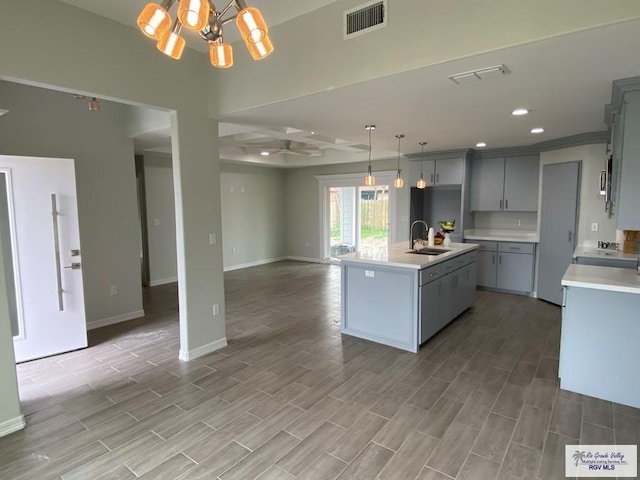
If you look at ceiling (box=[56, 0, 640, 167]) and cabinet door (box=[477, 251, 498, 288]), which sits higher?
ceiling (box=[56, 0, 640, 167])

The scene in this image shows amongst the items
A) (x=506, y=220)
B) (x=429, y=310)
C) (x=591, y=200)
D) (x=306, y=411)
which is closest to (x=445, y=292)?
(x=429, y=310)

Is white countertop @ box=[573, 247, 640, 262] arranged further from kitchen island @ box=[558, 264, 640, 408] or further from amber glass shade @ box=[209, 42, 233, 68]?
amber glass shade @ box=[209, 42, 233, 68]

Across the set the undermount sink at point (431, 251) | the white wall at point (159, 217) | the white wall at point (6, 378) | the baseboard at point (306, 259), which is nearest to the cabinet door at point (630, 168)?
the undermount sink at point (431, 251)

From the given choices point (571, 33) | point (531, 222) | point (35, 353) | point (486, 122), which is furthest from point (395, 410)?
point (531, 222)

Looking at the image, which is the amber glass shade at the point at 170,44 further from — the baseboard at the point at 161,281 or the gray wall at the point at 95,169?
the baseboard at the point at 161,281

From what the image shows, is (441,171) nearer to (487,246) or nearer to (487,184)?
(487,184)

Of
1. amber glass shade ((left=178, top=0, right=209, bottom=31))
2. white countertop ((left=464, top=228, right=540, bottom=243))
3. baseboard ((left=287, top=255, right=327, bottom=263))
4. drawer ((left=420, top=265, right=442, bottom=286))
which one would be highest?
amber glass shade ((left=178, top=0, right=209, bottom=31))

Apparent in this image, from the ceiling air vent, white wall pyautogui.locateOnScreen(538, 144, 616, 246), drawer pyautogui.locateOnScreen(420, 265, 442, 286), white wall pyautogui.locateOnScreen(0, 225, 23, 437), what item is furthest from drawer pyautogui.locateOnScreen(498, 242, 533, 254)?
white wall pyautogui.locateOnScreen(0, 225, 23, 437)

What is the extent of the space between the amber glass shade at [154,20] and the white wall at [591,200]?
5.39 metres

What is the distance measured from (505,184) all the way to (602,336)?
3.93 metres

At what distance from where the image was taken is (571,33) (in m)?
1.88

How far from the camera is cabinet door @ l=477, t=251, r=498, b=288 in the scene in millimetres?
6090

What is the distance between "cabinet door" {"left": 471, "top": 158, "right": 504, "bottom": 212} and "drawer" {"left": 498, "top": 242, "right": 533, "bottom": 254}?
2.36ft

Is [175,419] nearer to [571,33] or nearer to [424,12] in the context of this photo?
[424,12]
